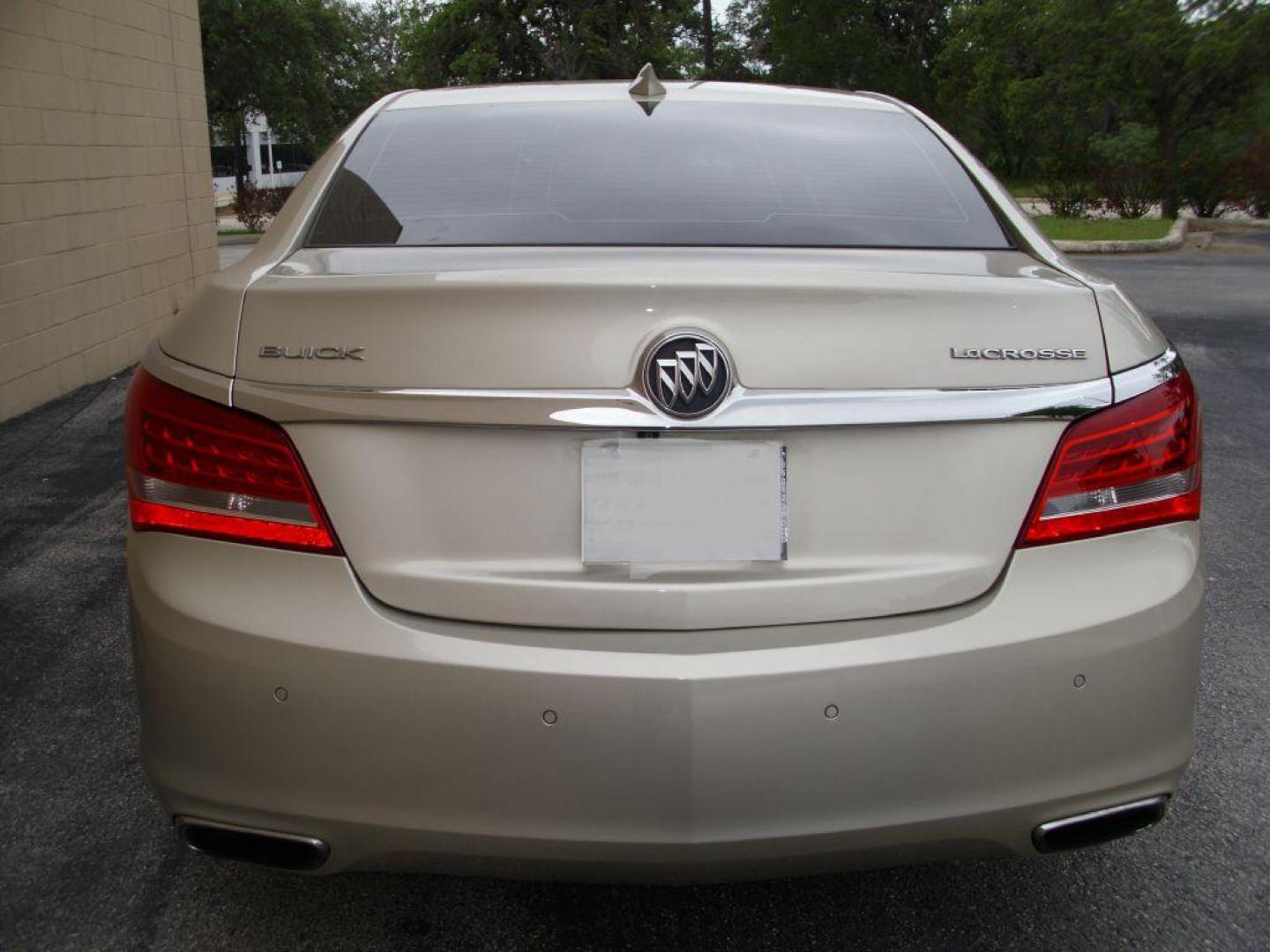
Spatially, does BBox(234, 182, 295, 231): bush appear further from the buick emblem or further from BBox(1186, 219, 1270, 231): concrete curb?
the buick emblem

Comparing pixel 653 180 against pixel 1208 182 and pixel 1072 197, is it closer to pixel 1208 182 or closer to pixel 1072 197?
pixel 1072 197

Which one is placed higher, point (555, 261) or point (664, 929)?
point (555, 261)

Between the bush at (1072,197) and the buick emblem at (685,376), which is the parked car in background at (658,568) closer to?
the buick emblem at (685,376)

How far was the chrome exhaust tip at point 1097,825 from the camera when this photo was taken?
1938mm

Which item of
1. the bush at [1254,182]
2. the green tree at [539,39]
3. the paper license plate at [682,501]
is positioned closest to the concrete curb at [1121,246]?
the bush at [1254,182]

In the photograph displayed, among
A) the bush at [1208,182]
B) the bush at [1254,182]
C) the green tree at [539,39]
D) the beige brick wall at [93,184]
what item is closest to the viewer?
the beige brick wall at [93,184]

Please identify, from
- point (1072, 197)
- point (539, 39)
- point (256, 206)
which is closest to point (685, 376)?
point (1072, 197)

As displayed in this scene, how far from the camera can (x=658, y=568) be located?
1.83 metres

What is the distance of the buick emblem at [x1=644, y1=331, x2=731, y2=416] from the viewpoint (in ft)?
5.84

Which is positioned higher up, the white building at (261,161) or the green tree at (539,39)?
the green tree at (539,39)

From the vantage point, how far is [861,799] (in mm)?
1836

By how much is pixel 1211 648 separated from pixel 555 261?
2.73m

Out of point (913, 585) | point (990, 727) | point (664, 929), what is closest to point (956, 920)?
point (664, 929)

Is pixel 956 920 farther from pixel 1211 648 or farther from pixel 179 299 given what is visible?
pixel 179 299
